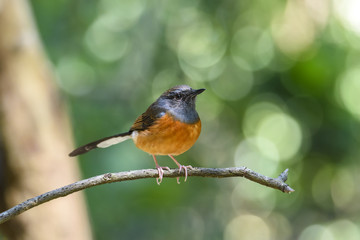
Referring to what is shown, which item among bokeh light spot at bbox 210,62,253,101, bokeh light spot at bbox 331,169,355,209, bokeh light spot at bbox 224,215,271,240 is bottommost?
bokeh light spot at bbox 224,215,271,240

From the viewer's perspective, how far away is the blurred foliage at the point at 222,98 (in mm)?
7422

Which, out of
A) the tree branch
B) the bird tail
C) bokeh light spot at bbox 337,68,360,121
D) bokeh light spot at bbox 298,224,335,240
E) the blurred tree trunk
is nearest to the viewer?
the tree branch

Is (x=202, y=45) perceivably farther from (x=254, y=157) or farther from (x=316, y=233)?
(x=316, y=233)

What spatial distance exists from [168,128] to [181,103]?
0.35 m

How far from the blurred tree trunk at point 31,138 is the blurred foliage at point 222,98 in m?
1.26

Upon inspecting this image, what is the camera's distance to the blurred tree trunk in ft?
17.5

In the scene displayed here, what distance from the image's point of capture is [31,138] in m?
5.57

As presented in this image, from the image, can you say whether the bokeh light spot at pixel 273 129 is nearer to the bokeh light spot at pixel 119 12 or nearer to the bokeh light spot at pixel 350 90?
the bokeh light spot at pixel 350 90

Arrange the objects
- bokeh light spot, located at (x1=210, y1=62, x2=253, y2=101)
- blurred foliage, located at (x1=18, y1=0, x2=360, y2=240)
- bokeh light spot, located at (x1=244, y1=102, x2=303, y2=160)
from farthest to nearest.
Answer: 1. bokeh light spot, located at (x1=210, y1=62, x2=253, y2=101)
2. bokeh light spot, located at (x1=244, y1=102, x2=303, y2=160)
3. blurred foliage, located at (x1=18, y1=0, x2=360, y2=240)

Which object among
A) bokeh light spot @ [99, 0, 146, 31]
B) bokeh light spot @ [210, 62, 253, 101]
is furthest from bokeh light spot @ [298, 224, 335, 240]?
bokeh light spot @ [99, 0, 146, 31]

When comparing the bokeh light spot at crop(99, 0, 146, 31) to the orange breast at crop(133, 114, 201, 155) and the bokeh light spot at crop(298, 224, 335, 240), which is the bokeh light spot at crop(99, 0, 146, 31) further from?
the orange breast at crop(133, 114, 201, 155)

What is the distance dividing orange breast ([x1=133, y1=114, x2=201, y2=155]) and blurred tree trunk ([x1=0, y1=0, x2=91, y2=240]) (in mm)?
2344

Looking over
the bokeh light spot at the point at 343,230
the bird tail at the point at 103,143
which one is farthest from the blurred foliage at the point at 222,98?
the bird tail at the point at 103,143

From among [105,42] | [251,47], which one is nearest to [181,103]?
[251,47]
